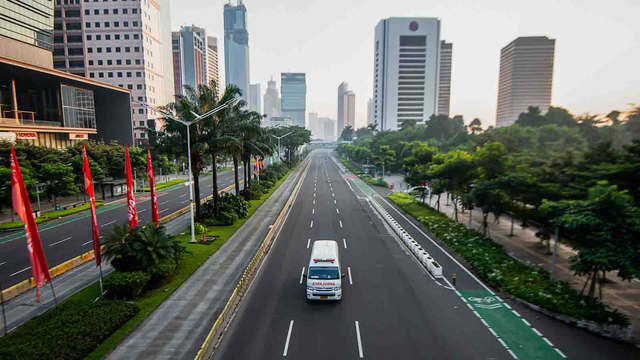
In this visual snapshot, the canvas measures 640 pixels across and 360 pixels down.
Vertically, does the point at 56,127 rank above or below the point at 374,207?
above

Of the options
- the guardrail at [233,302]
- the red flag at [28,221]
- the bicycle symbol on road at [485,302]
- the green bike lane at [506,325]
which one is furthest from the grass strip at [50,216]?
the bicycle symbol on road at [485,302]

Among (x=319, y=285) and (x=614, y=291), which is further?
(x=614, y=291)

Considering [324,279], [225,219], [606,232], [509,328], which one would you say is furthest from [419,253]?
[225,219]

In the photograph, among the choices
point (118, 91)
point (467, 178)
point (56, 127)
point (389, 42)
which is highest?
point (389, 42)

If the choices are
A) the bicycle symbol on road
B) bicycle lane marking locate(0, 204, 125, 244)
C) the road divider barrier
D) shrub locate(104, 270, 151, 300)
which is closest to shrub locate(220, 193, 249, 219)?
the road divider barrier

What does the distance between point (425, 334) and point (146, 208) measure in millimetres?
39194

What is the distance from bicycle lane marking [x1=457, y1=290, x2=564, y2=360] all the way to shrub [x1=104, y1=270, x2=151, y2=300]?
17253mm

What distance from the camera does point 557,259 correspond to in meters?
24.7

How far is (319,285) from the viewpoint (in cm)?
1736

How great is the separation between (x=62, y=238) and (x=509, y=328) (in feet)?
114

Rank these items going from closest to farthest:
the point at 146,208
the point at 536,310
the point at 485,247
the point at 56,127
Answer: the point at 536,310 → the point at 485,247 → the point at 146,208 → the point at 56,127

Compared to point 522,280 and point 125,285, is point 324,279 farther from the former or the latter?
point 522,280

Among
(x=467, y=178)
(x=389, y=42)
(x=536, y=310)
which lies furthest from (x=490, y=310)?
(x=389, y=42)

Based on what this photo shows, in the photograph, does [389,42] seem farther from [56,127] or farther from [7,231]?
[7,231]
